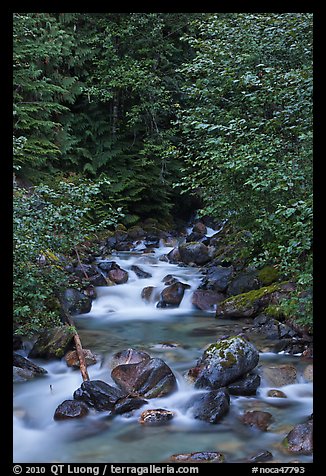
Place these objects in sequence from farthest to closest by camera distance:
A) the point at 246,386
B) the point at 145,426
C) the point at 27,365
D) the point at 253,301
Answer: the point at 253,301, the point at 27,365, the point at 246,386, the point at 145,426

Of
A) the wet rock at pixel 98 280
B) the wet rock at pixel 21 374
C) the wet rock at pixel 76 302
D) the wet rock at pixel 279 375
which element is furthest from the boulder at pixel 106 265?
the wet rock at pixel 279 375

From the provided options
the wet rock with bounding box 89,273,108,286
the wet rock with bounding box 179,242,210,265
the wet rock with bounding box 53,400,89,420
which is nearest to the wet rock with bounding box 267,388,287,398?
the wet rock with bounding box 53,400,89,420

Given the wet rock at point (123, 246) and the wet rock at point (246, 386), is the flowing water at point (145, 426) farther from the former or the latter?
the wet rock at point (123, 246)

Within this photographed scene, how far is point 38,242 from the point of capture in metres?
6.25

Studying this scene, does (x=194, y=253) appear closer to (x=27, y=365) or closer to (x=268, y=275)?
(x=268, y=275)

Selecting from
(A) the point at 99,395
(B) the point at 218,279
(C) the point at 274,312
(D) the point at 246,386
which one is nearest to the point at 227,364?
(D) the point at 246,386

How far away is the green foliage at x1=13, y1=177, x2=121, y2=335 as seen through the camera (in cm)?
595

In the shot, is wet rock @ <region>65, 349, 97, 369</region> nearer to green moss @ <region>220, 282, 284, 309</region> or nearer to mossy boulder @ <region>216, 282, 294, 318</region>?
mossy boulder @ <region>216, 282, 294, 318</region>

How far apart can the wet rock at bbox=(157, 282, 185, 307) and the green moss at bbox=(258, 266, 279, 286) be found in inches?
74.3

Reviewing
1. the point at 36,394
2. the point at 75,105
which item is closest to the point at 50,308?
the point at 36,394

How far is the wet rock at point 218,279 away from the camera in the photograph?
10.6m

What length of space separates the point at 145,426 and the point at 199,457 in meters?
0.87

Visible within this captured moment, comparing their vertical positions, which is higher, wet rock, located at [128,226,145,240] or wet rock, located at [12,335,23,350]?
wet rock, located at [128,226,145,240]

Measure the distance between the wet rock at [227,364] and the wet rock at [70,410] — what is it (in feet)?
5.01
